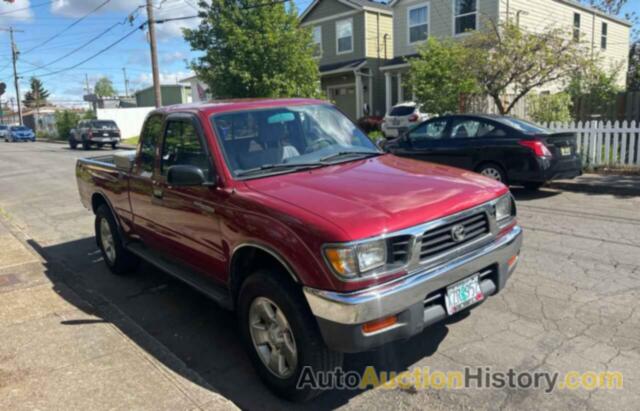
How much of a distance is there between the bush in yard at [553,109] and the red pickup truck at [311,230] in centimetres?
1042

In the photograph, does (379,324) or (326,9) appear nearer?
(379,324)

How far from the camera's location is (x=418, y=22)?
23.4 meters

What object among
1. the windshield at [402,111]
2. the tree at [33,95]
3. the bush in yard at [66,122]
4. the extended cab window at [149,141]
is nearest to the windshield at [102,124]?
the bush in yard at [66,122]

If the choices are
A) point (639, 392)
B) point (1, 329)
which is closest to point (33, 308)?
point (1, 329)

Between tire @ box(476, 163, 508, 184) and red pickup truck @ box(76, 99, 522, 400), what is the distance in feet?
17.0

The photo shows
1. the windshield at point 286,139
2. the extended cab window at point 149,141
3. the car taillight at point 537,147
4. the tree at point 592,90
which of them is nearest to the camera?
the windshield at point 286,139

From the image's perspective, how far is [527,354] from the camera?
3.62 m

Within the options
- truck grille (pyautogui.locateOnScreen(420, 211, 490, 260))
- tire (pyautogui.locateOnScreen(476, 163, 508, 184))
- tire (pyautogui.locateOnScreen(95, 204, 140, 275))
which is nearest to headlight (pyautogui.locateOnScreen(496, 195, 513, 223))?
truck grille (pyautogui.locateOnScreen(420, 211, 490, 260))

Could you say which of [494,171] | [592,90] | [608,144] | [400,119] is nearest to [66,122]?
[400,119]

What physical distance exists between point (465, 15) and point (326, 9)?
888cm

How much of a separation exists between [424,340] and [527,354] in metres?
0.73

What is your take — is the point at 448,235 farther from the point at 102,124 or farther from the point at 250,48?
the point at 102,124

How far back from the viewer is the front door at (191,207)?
379cm

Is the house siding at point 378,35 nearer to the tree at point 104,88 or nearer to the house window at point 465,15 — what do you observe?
the house window at point 465,15
